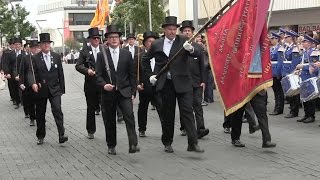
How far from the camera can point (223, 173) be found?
7.23 meters

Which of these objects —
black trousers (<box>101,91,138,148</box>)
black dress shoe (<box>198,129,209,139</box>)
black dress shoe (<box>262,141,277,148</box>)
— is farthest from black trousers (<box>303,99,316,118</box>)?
black trousers (<box>101,91,138,148</box>)

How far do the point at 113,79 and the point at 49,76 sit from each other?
1812 mm

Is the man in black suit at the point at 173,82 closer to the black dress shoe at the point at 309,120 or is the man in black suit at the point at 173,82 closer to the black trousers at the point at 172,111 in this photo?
the black trousers at the point at 172,111

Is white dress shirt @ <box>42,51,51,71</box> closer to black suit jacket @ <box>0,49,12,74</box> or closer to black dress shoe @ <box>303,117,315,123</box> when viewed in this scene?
black dress shoe @ <box>303,117,315,123</box>

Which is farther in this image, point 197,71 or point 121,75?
point 197,71

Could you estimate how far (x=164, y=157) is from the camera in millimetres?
8438

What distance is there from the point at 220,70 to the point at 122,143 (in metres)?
2.47

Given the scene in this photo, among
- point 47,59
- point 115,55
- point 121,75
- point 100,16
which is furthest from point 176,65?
point 100,16

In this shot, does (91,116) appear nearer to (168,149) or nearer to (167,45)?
(168,149)

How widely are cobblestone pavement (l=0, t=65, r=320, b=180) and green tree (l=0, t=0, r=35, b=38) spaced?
3443cm

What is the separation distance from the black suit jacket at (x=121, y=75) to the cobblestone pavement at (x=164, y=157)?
1060mm

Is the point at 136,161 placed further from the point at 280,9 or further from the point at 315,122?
the point at 280,9

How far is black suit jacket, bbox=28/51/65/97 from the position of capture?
9.88m

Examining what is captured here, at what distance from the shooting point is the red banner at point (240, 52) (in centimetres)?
820
